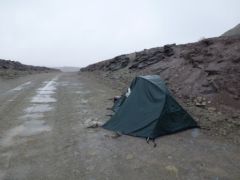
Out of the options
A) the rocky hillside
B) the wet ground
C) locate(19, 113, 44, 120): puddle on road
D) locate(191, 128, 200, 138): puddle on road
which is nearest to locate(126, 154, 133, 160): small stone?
the wet ground

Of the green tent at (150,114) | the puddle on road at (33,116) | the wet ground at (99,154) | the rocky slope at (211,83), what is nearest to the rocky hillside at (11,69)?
the puddle on road at (33,116)

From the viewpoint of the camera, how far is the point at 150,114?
638cm

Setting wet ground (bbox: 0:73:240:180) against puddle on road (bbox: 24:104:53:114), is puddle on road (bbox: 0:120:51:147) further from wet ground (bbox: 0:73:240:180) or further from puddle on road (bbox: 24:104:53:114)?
puddle on road (bbox: 24:104:53:114)

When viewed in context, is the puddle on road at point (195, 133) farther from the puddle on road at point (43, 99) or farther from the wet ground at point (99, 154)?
the puddle on road at point (43, 99)

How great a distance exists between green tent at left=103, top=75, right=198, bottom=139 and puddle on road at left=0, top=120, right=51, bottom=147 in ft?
6.03

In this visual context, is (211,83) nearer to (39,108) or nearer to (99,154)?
(99,154)

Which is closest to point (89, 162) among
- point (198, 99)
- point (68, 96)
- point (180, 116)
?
point (180, 116)

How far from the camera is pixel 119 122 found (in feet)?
22.3

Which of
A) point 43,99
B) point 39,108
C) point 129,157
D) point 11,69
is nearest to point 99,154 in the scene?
point 129,157

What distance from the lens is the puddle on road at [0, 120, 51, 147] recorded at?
5812 millimetres

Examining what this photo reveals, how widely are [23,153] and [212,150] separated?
4.03 meters

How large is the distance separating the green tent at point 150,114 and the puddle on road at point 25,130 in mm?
1839

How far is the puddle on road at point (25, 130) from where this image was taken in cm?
581

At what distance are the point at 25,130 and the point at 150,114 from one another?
11.4 feet
